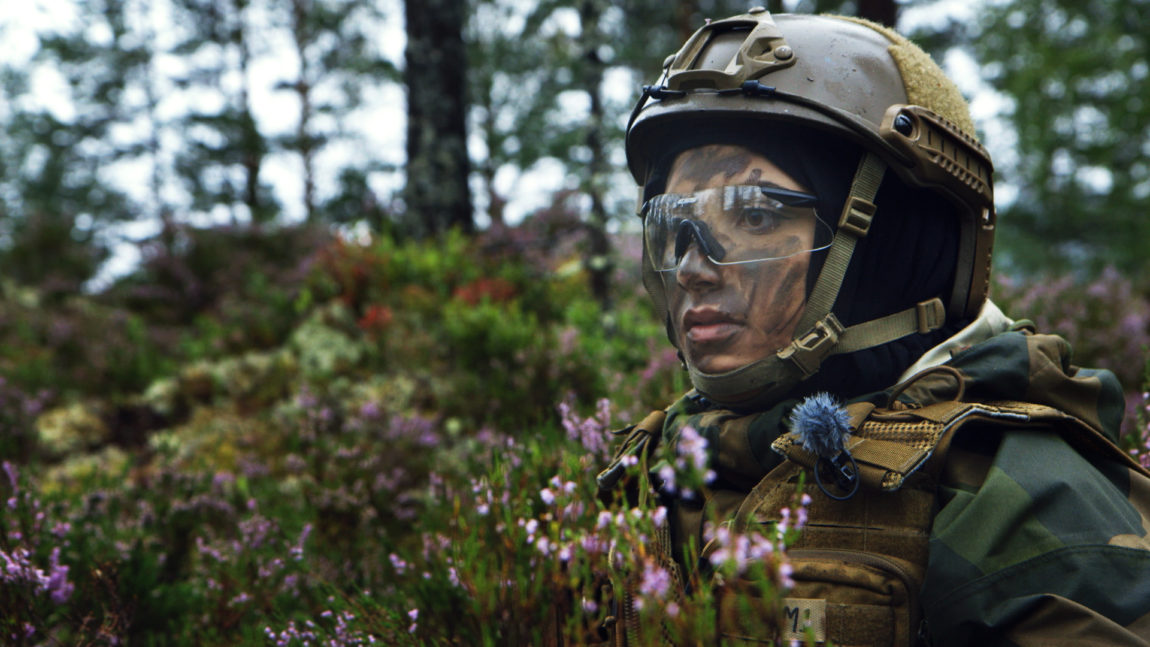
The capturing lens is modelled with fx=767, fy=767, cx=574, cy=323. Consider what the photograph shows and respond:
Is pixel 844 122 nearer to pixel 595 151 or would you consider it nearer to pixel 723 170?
pixel 723 170

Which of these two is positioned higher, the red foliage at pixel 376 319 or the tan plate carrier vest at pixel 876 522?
the red foliage at pixel 376 319

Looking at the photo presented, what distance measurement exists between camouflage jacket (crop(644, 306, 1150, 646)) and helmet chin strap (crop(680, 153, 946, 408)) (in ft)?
0.43

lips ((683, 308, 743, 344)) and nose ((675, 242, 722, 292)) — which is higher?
nose ((675, 242, 722, 292))

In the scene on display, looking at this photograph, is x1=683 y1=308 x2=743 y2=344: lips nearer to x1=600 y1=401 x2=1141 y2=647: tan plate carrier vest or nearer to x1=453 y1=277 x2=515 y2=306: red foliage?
x1=600 y1=401 x2=1141 y2=647: tan plate carrier vest

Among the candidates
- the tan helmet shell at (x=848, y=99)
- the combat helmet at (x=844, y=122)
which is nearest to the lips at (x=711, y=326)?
the combat helmet at (x=844, y=122)

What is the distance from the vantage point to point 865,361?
211 centimetres

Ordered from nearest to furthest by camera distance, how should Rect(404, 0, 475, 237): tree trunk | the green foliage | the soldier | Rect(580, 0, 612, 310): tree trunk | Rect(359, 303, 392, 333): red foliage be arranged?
the soldier < Rect(580, 0, 612, 310): tree trunk < Rect(359, 303, 392, 333): red foliage < Rect(404, 0, 475, 237): tree trunk < the green foliage

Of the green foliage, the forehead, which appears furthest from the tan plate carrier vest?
the green foliage

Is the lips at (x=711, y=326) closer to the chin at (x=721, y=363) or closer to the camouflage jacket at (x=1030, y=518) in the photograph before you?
the chin at (x=721, y=363)

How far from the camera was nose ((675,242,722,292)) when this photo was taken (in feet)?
6.98

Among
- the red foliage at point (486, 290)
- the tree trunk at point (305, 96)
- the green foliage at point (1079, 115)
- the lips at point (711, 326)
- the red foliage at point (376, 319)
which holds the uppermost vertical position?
the tree trunk at point (305, 96)

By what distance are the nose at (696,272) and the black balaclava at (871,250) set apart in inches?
10.5

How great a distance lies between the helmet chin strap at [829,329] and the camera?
2.07m

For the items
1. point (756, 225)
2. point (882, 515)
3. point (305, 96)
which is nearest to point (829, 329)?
point (756, 225)
